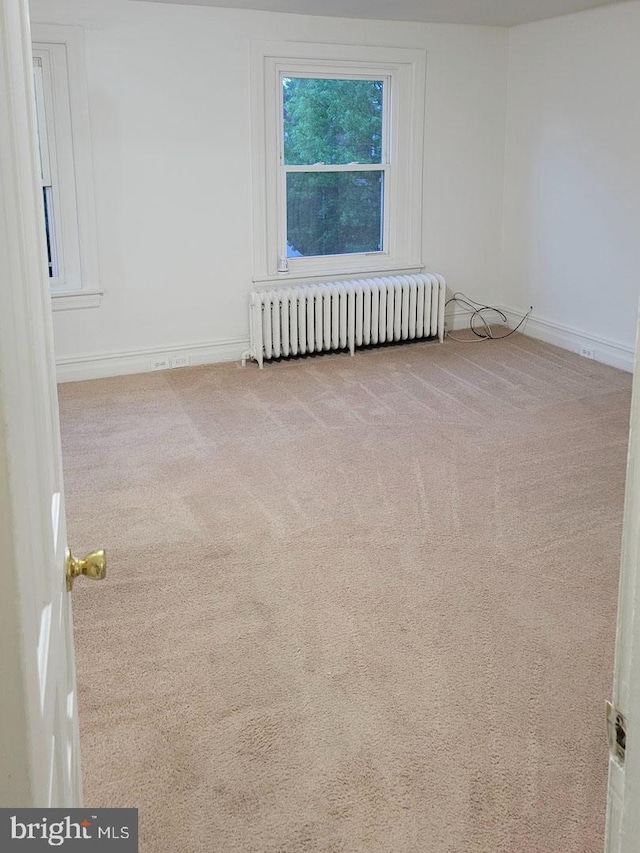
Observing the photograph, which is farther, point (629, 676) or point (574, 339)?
point (574, 339)

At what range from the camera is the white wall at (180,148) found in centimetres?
509

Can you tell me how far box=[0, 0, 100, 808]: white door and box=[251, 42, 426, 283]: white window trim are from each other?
4.43 m

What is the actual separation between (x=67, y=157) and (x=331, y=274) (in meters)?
1.93

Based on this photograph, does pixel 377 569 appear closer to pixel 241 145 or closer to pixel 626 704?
pixel 626 704

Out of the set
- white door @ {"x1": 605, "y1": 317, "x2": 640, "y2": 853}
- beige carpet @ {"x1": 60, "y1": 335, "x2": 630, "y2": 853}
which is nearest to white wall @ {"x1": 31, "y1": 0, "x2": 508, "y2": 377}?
beige carpet @ {"x1": 60, "y1": 335, "x2": 630, "y2": 853}

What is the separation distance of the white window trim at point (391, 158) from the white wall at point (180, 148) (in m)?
0.07

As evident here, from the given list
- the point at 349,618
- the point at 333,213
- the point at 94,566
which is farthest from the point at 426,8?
the point at 94,566

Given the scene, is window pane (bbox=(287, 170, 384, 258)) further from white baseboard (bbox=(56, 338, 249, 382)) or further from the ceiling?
the ceiling

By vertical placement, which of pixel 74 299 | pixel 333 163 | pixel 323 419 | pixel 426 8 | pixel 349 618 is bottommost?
pixel 349 618

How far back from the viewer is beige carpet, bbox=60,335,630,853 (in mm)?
2084

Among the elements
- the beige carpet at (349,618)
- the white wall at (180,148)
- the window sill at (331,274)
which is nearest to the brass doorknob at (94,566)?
the beige carpet at (349,618)

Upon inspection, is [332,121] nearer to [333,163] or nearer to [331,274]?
[333,163]

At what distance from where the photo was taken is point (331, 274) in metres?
6.06

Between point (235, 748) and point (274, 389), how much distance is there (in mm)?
3212
